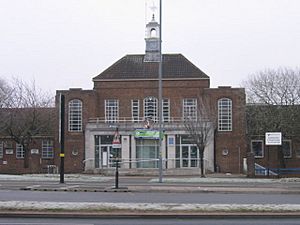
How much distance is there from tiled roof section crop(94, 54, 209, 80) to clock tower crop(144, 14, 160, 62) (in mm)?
754

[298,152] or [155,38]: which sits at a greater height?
[155,38]

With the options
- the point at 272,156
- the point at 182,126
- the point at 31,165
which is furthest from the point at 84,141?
the point at 272,156

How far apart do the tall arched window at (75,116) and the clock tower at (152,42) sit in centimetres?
1008

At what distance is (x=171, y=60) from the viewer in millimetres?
61375

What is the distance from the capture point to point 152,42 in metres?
62.6

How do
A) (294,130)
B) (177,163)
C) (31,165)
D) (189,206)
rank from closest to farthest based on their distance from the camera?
(189,206) → (294,130) → (177,163) → (31,165)

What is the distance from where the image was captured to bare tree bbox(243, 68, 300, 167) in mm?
49125

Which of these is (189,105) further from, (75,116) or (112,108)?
(75,116)

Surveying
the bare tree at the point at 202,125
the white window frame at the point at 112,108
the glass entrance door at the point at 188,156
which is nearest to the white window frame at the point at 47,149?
the white window frame at the point at 112,108

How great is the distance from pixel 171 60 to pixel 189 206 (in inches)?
1812

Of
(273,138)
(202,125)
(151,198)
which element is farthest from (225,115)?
(151,198)

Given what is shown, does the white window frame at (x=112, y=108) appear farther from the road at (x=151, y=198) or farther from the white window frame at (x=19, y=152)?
the road at (x=151, y=198)

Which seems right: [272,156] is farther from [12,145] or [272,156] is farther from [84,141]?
[12,145]

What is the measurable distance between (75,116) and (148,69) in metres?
9.86
